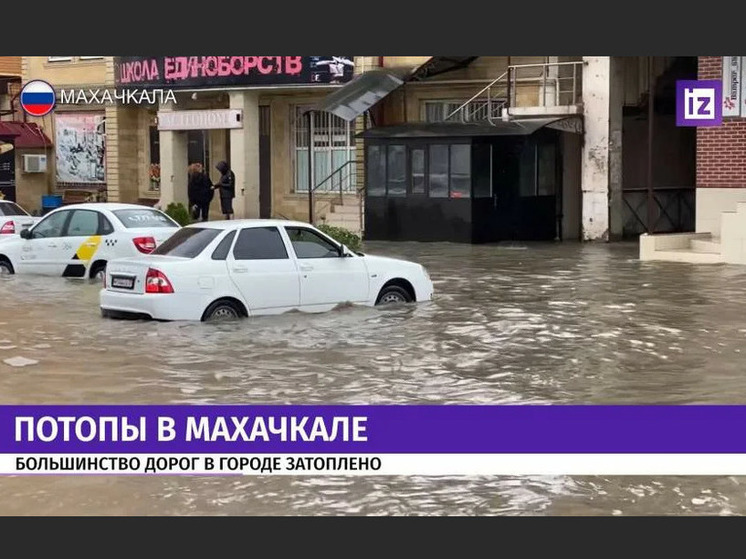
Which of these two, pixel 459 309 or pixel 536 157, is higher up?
pixel 536 157

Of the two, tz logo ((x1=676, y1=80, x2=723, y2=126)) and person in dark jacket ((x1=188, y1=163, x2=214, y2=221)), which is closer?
tz logo ((x1=676, y1=80, x2=723, y2=126))

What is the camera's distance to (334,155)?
35.4 metres

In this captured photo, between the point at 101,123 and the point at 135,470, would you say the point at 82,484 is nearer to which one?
the point at 135,470

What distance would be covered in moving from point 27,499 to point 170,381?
3879 millimetres

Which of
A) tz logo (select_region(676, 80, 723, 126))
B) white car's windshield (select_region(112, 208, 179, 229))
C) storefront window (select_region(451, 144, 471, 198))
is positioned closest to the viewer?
white car's windshield (select_region(112, 208, 179, 229))

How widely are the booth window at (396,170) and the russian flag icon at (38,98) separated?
15902 millimetres

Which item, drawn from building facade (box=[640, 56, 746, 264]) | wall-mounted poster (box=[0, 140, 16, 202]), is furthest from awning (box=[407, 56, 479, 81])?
wall-mounted poster (box=[0, 140, 16, 202])

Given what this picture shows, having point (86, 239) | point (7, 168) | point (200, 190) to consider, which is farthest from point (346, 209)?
point (7, 168)

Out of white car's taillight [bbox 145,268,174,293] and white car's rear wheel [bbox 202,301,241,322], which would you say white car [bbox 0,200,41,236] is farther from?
white car's rear wheel [bbox 202,301,241,322]

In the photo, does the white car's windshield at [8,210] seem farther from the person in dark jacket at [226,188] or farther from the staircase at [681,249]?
the staircase at [681,249]

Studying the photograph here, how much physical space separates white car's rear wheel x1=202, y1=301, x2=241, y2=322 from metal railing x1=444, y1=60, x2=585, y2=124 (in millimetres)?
14884

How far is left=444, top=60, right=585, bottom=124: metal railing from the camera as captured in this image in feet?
97.7

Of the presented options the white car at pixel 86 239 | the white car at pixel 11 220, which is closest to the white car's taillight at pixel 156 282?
the white car at pixel 86 239

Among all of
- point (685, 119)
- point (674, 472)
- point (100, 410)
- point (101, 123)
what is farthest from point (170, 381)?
point (101, 123)
